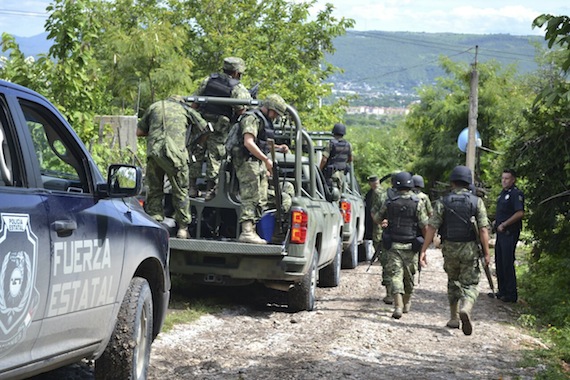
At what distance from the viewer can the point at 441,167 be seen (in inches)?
1549

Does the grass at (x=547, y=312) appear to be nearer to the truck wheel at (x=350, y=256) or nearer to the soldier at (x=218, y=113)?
the truck wheel at (x=350, y=256)

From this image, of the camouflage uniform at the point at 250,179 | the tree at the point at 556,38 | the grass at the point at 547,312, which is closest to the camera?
the tree at the point at 556,38

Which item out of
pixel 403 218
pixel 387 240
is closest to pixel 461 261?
pixel 403 218

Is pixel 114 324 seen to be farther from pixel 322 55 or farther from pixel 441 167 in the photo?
pixel 441 167

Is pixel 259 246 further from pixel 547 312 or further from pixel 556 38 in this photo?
pixel 556 38

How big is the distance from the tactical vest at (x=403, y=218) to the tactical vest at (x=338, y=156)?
190 inches

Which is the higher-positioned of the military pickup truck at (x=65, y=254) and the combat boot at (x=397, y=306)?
the military pickup truck at (x=65, y=254)

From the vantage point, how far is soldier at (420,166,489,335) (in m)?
11.0

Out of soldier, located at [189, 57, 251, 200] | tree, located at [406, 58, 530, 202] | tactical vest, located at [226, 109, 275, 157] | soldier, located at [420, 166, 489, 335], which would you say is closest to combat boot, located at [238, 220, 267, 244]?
tactical vest, located at [226, 109, 275, 157]

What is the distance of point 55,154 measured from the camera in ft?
19.3

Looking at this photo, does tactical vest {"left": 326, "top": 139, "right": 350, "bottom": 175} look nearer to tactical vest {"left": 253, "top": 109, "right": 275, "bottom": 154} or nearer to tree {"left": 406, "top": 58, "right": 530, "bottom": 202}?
tactical vest {"left": 253, "top": 109, "right": 275, "bottom": 154}

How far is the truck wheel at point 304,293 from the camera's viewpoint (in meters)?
11.1

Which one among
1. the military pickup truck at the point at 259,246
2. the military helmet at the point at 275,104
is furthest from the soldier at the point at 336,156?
the military helmet at the point at 275,104

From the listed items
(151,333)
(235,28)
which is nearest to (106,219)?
(151,333)
